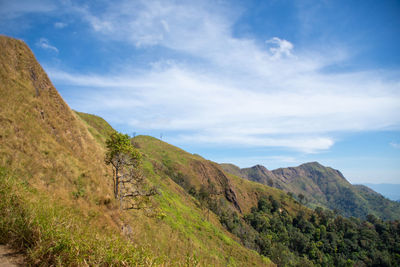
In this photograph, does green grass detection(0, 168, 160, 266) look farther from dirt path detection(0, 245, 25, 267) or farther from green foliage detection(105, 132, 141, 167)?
green foliage detection(105, 132, 141, 167)

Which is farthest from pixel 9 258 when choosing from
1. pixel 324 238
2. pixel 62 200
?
pixel 324 238

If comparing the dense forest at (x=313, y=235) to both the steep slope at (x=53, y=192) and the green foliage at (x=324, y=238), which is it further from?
the steep slope at (x=53, y=192)

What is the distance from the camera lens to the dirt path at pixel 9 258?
3816 mm

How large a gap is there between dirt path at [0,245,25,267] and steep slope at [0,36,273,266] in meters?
0.14

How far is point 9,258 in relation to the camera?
3984mm

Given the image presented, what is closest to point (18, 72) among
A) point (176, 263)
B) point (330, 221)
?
point (176, 263)

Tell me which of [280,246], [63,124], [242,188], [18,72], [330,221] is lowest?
[280,246]

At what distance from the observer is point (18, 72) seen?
19.5 meters

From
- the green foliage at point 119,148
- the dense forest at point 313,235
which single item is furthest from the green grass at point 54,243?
the dense forest at point 313,235

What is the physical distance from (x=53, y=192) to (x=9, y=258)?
771cm

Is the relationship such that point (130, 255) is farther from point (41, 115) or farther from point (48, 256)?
point (41, 115)

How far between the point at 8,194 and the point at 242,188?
439 feet

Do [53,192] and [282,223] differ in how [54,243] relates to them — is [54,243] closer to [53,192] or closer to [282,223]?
[53,192]

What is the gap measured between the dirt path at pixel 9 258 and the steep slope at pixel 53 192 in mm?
136
